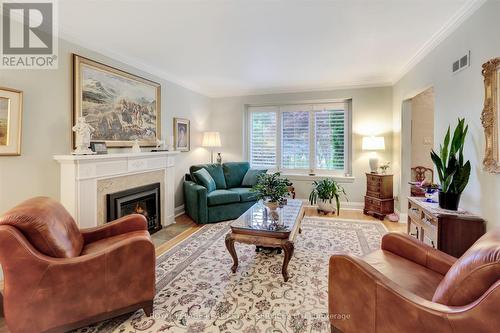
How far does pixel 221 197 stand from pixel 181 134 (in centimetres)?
156

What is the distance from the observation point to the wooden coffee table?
2446 millimetres

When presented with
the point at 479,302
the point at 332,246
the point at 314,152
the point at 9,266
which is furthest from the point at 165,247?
the point at 314,152

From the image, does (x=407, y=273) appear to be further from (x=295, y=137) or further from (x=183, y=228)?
(x=295, y=137)

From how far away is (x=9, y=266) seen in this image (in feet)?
5.11

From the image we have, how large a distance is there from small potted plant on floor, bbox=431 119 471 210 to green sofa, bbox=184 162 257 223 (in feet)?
9.18

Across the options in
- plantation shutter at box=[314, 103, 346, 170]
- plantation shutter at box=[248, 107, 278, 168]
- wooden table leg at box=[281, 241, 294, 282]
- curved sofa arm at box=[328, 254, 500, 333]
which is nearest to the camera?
curved sofa arm at box=[328, 254, 500, 333]

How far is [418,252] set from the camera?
1.83 m

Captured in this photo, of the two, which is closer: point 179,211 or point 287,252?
point 287,252

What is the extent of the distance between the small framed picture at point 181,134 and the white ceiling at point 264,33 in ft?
2.85

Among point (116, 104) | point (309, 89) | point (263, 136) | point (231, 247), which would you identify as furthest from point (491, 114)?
point (263, 136)

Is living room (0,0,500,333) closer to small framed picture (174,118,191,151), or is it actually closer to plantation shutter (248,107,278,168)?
small framed picture (174,118,191,151)

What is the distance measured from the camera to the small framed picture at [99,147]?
123 inches

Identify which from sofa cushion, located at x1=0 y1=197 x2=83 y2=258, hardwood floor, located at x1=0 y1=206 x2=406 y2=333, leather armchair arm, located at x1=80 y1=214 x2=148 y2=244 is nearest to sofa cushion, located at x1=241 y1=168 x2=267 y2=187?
hardwood floor, located at x1=0 y1=206 x2=406 y2=333

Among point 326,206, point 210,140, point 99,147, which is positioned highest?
point 210,140
